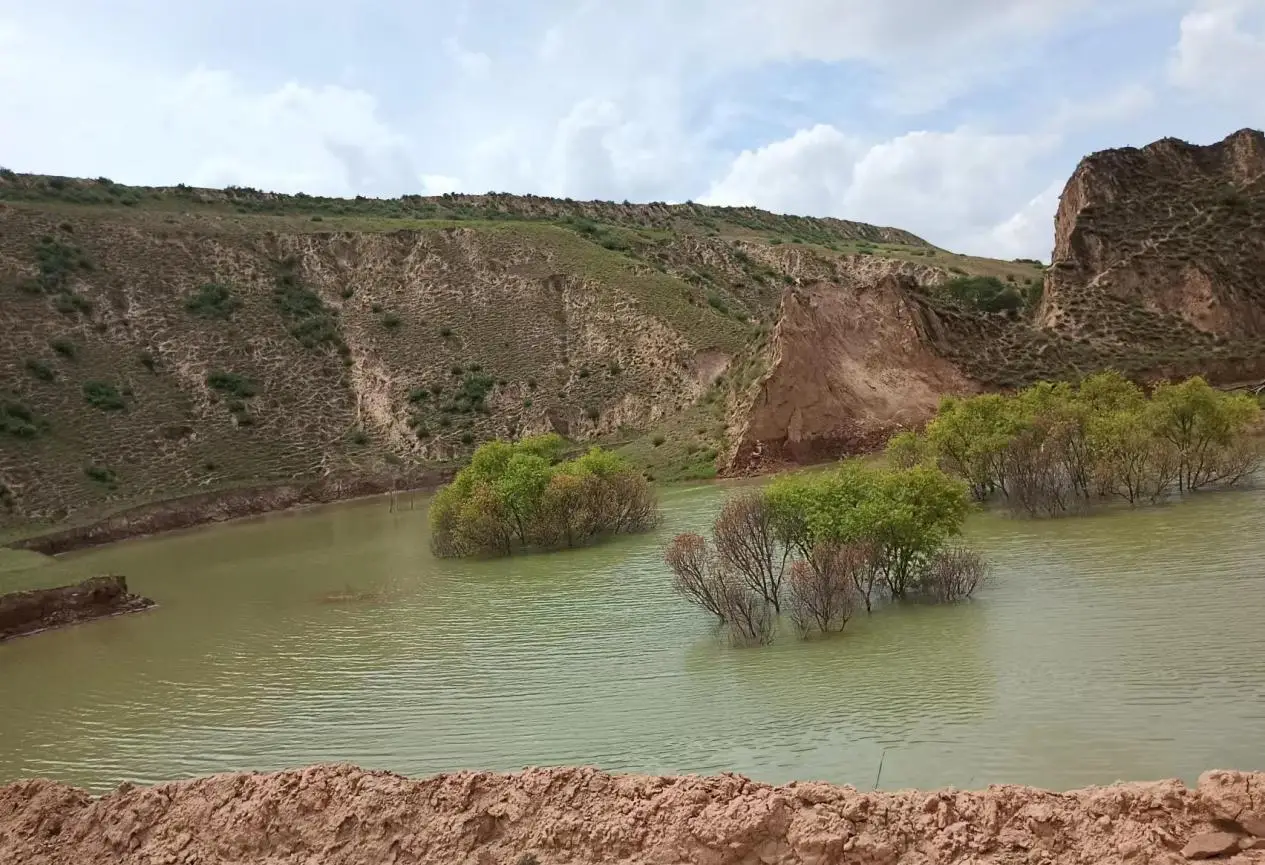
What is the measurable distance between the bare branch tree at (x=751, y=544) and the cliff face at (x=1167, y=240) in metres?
35.2

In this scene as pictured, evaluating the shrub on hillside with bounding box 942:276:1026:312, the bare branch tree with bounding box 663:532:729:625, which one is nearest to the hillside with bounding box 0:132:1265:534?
the shrub on hillside with bounding box 942:276:1026:312

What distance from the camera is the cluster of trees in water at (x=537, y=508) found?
93.4 feet

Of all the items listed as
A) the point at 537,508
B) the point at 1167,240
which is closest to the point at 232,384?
the point at 537,508

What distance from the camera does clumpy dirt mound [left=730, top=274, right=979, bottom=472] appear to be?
1719 inches

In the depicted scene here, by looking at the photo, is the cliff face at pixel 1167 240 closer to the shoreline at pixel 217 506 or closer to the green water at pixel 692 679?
the green water at pixel 692 679

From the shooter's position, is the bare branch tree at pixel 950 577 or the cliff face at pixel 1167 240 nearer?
the bare branch tree at pixel 950 577

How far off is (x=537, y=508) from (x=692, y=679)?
15.5 metres

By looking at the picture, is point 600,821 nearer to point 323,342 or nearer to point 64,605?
point 64,605

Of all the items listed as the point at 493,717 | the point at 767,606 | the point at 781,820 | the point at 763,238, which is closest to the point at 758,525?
the point at 767,606

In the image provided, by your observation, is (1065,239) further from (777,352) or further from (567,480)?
(567,480)

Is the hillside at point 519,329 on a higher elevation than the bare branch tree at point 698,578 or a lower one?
higher

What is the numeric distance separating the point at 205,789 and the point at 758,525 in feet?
37.4

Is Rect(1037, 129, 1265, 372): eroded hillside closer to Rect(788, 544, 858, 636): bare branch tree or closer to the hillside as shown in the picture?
the hillside

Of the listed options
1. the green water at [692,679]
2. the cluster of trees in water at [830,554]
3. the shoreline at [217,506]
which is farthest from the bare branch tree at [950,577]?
the shoreline at [217,506]
